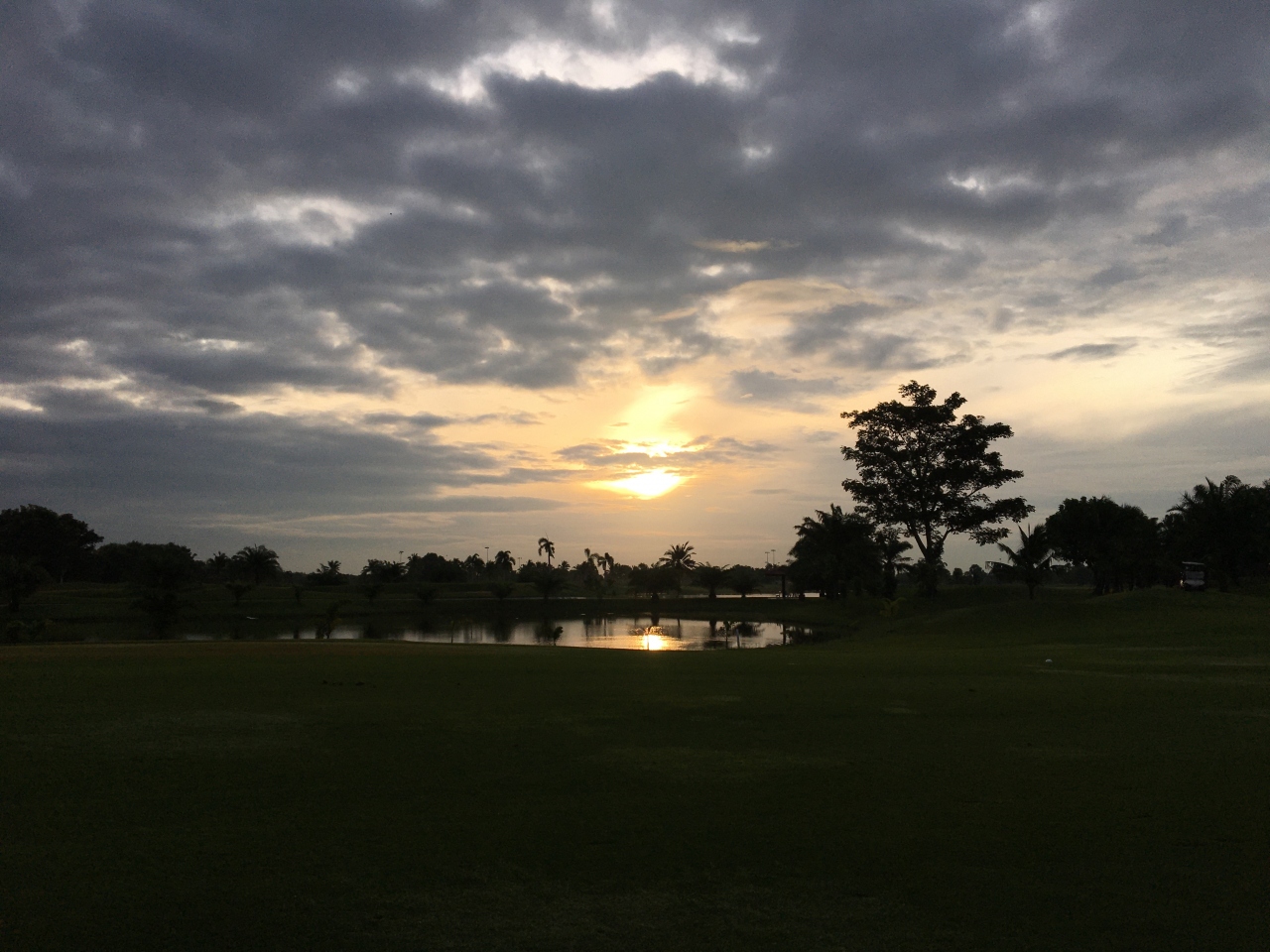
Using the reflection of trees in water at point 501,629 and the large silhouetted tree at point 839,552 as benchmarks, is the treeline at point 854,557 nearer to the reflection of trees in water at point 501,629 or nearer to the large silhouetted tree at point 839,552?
the large silhouetted tree at point 839,552

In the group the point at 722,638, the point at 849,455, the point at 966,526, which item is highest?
the point at 849,455

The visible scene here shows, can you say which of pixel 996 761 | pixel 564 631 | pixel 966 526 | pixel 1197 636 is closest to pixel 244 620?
pixel 564 631

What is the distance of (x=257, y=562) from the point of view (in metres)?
109

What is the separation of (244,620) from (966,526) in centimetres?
5545

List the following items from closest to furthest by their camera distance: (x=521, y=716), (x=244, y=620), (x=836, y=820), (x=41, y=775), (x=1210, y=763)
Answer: (x=836, y=820)
(x=41, y=775)
(x=1210, y=763)
(x=521, y=716)
(x=244, y=620)

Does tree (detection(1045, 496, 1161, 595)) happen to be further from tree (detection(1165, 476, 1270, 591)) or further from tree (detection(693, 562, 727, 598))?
tree (detection(693, 562, 727, 598))

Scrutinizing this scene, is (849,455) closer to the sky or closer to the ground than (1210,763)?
closer to the sky

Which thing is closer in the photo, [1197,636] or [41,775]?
[41,775]

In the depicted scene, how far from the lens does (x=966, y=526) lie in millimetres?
54562

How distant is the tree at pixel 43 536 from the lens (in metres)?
110

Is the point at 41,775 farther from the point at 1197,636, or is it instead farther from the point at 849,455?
the point at 849,455

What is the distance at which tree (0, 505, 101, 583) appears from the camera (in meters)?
110

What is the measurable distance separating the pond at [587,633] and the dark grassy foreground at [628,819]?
36455mm

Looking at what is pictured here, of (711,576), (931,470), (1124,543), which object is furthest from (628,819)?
(711,576)
